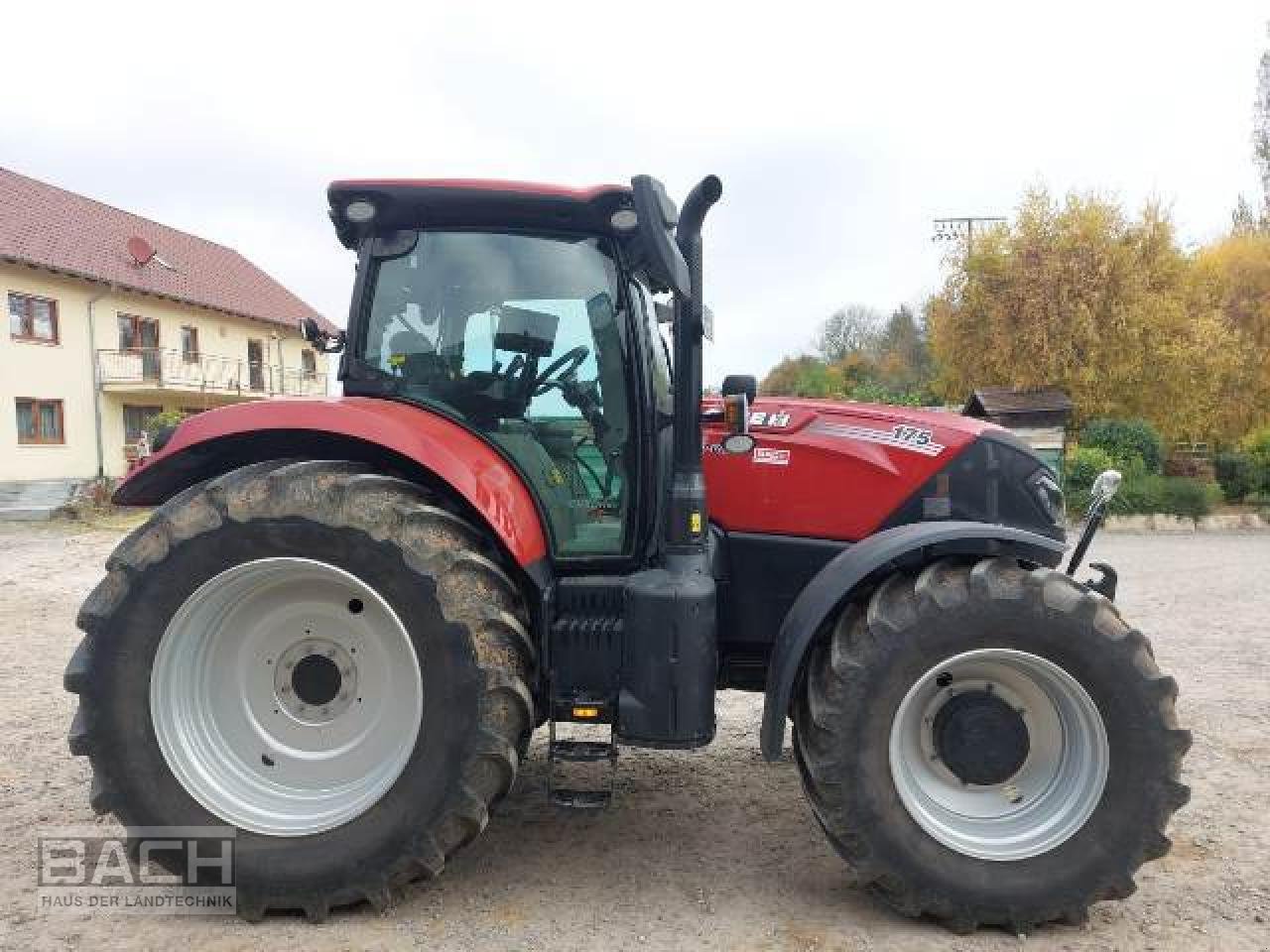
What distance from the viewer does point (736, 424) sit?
293cm

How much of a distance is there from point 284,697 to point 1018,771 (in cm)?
243

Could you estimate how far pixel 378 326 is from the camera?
3.17 metres

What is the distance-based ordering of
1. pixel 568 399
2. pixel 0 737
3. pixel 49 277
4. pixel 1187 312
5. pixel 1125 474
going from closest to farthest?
pixel 568 399
pixel 0 737
pixel 1125 474
pixel 1187 312
pixel 49 277

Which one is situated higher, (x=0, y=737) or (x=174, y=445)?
(x=174, y=445)

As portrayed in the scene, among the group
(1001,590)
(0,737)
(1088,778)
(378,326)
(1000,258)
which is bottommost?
(0,737)

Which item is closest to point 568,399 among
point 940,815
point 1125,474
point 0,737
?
point 940,815

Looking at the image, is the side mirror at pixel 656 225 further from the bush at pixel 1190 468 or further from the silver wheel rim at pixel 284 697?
the bush at pixel 1190 468

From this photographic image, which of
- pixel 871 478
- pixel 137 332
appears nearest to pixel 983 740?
pixel 871 478

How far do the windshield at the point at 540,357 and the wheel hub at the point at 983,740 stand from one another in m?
1.27

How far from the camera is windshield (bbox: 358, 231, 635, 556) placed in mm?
3107

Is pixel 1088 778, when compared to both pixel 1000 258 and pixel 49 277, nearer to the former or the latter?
pixel 1000 258

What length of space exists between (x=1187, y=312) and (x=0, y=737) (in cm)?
2230

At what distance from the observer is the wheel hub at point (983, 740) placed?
271cm

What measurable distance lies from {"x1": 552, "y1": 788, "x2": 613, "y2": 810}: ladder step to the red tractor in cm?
1
